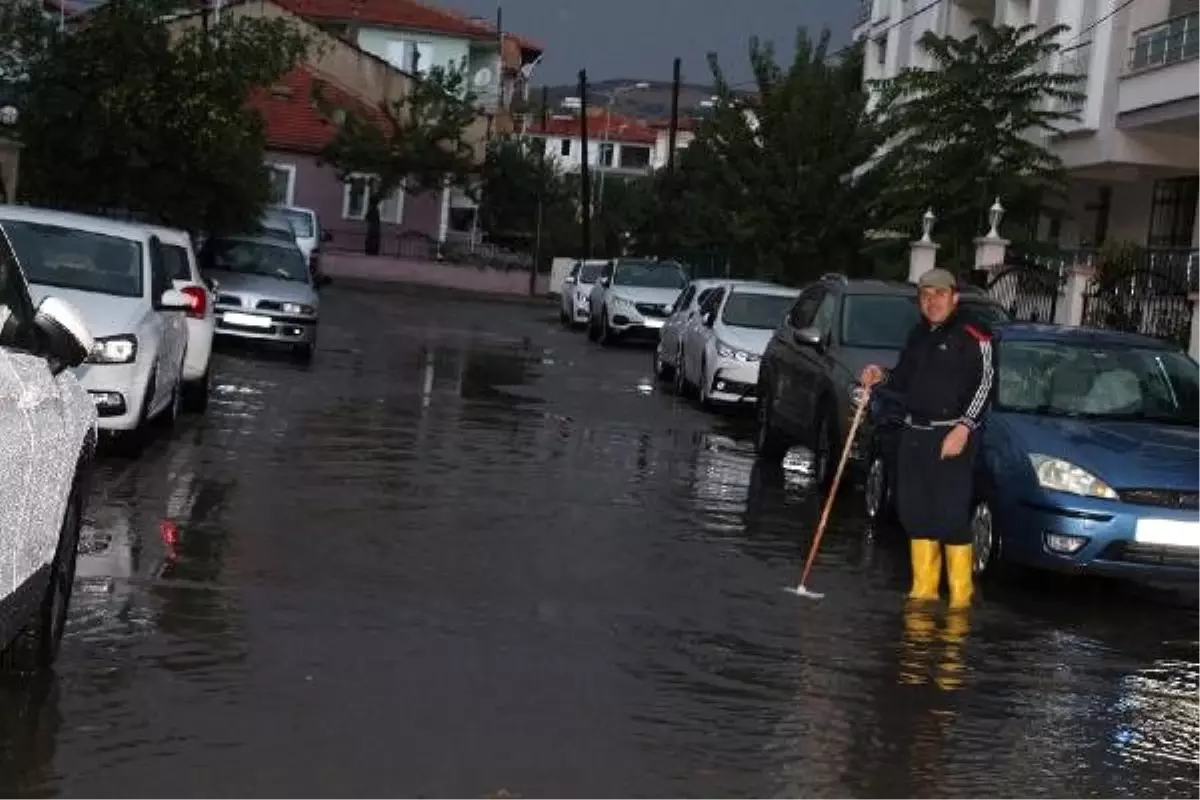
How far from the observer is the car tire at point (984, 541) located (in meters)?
11.9

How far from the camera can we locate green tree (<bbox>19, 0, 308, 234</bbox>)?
28047mm

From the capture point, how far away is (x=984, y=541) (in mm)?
12094

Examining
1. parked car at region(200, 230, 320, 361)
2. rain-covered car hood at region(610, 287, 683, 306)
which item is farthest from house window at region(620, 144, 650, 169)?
parked car at region(200, 230, 320, 361)

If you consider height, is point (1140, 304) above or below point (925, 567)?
above

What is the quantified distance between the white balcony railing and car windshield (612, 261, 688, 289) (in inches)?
405

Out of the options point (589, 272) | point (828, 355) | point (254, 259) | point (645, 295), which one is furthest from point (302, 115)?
point (828, 355)

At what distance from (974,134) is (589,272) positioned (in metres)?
16.7

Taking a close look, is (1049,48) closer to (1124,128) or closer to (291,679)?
(1124,128)

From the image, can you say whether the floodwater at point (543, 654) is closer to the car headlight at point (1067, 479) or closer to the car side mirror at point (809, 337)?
the car headlight at point (1067, 479)

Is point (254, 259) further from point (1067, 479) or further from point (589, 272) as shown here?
point (589, 272)

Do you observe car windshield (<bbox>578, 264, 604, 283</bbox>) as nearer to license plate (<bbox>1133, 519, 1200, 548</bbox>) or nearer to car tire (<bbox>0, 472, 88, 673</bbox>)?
license plate (<bbox>1133, 519, 1200, 548</bbox>)

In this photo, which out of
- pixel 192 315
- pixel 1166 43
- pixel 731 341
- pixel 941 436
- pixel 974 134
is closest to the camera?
pixel 941 436

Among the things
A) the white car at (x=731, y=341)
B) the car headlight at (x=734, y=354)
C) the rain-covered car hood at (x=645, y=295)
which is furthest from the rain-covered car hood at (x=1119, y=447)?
the rain-covered car hood at (x=645, y=295)

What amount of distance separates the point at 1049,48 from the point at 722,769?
86.4ft
